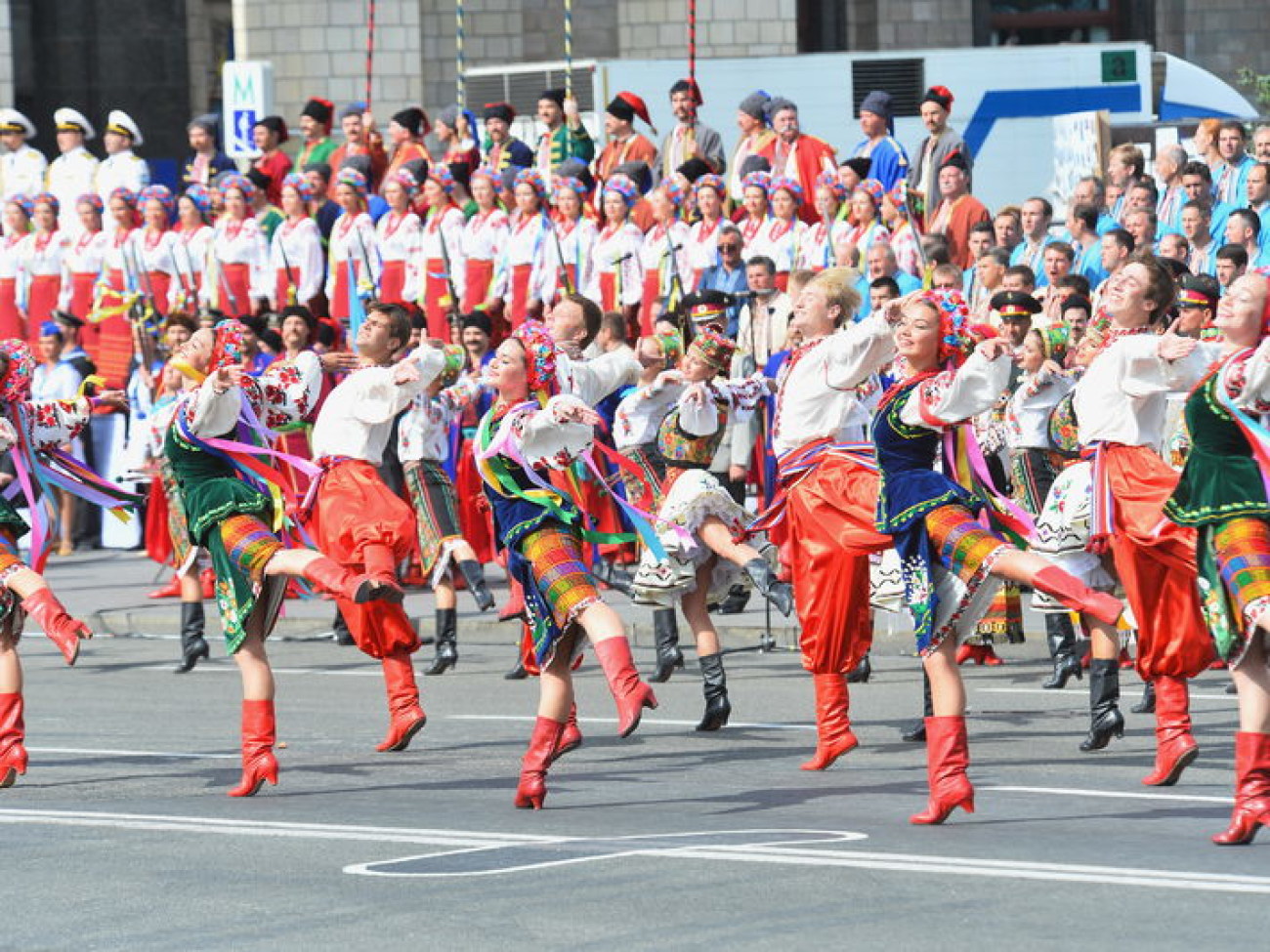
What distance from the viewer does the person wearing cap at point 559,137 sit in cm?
2216

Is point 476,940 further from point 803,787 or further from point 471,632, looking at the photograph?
point 471,632

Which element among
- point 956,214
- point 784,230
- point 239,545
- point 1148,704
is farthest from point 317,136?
point 239,545

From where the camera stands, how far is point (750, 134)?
21.5 m

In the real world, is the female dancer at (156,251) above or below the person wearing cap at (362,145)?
below

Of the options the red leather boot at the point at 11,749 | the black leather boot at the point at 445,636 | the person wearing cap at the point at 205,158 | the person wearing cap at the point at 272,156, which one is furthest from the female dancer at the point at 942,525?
the person wearing cap at the point at 205,158

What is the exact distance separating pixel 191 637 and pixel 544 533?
569cm

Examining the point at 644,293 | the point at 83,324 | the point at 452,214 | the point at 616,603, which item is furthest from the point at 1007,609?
the point at 83,324

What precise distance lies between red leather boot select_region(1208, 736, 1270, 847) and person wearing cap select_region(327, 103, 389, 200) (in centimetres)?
1512

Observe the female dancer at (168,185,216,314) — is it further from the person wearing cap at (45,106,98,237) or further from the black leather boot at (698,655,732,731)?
the black leather boot at (698,655,732,731)

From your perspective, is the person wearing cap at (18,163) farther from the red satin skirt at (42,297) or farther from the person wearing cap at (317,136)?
the person wearing cap at (317,136)

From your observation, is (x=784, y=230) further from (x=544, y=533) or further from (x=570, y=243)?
(x=544, y=533)

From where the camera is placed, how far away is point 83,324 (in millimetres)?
22500

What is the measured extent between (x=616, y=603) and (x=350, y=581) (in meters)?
6.99

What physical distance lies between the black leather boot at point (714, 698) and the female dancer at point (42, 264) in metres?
12.9
